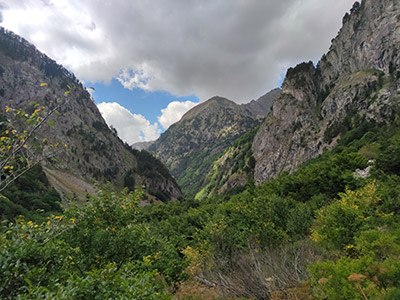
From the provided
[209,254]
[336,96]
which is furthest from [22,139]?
[336,96]

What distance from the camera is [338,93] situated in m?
104

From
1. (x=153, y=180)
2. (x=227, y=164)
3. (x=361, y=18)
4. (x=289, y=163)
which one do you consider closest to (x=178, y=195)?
(x=153, y=180)

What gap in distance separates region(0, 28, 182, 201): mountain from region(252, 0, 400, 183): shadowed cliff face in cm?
7986

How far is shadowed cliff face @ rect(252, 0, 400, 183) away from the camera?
8844cm

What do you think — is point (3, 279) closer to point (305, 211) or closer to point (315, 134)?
point (305, 211)

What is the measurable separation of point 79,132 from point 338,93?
16020cm

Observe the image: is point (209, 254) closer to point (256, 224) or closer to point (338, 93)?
point (256, 224)

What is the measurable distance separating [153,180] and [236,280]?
506 ft

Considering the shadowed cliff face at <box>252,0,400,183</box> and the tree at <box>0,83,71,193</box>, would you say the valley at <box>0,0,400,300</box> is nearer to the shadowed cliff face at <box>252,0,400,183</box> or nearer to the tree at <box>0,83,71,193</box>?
the tree at <box>0,83,71,193</box>

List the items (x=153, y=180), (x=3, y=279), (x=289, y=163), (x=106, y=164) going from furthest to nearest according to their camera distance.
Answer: (x=153, y=180)
(x=106, y=164)
(x=289, y=163)
(x=3, y=279)

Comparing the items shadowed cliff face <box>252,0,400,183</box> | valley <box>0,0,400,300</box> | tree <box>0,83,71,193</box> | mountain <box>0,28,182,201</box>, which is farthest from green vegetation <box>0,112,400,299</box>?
mountain <box>0,28,182,201</box>

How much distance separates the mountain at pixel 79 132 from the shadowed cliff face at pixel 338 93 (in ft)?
262

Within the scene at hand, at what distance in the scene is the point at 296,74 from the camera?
133625 mm

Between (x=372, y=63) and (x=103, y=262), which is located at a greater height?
(x=372, y=63)
